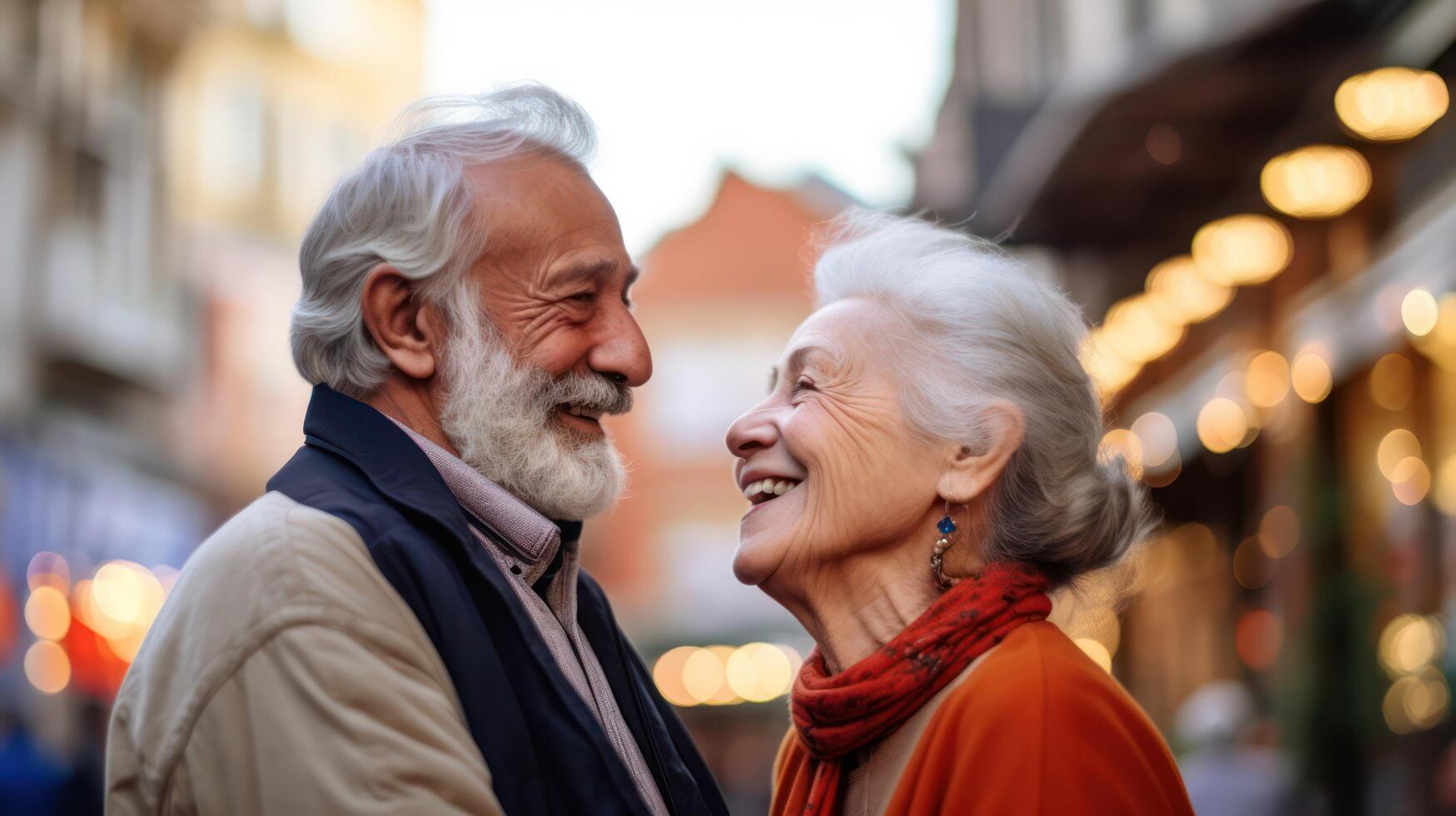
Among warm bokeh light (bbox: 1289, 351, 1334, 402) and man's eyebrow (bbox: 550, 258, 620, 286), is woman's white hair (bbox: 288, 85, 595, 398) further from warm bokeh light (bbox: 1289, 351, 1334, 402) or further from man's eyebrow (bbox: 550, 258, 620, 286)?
warm bokeh light (bbox: 1289, 351, 1334, 402)

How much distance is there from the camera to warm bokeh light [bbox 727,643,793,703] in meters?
30.5

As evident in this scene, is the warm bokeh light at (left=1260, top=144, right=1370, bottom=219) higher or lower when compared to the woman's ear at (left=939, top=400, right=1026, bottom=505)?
higher

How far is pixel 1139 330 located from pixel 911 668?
10020 mm

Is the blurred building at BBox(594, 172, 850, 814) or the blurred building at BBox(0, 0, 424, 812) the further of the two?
the blurred building at BBox(594, 172, 850, 814)

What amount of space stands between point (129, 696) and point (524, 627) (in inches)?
24.8

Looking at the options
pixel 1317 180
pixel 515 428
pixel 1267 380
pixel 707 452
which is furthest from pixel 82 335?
pixel 707 452

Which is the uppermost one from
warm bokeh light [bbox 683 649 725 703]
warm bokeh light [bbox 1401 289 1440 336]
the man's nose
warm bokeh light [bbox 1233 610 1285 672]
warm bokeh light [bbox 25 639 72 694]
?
warm bokeh light [bbox 1401 289 1440 336]

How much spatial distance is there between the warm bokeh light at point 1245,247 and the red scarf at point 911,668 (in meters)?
7.08

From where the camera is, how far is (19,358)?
16297 mm

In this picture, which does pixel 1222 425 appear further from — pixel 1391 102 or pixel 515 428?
pixel 515 428

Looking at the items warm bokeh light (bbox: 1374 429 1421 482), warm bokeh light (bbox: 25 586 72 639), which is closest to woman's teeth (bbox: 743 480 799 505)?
warm bokeh light (bbox: 1374 429 1421 482)

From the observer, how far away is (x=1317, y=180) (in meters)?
7.99

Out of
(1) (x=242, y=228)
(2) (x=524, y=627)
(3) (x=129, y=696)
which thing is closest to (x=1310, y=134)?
(2) (x=524, y=627)

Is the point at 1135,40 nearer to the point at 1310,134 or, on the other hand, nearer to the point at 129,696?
the point at 1310,134
